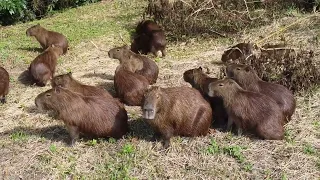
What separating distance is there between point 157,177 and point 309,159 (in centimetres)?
160

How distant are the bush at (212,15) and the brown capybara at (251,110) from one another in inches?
152

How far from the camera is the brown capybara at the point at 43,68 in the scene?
6930 mm

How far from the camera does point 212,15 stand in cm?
922

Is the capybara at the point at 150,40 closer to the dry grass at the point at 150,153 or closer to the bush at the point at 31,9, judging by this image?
the dry grass at the point at 150,153

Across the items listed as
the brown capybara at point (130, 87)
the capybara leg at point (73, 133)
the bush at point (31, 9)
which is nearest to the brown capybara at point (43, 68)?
the brown capybara at point (130, 87)

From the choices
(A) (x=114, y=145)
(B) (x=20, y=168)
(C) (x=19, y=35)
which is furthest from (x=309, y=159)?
(C) (x=19, y=35)

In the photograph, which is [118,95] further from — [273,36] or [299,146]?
[273,36]

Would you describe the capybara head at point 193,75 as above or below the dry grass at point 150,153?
above

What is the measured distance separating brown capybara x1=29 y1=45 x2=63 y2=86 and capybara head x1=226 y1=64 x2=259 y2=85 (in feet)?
9.36

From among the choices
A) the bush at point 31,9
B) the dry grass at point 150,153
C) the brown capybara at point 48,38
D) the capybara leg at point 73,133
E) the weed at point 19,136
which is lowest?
the dry grass at point 150,153

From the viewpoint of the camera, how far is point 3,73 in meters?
6.49

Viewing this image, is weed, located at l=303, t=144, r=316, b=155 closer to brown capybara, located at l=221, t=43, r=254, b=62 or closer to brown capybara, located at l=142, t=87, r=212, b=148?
brown capybara, located at l=142, t=87, r=212, b=148

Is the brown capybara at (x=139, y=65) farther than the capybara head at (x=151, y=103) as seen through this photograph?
Yes

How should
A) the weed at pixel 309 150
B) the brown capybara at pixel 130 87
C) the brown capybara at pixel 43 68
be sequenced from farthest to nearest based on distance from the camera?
the brown capybara at pixel 43 68
the brown capybara at pixel 130 87
the weed at pixel 309 150
